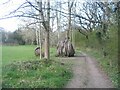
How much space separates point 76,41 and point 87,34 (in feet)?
4.30

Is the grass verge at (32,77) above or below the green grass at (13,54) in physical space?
below

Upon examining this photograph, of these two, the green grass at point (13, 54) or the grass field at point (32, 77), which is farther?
the green grass at point (13, 54)

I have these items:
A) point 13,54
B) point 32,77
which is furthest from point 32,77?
point 13,54

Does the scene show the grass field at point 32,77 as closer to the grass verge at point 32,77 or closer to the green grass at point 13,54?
the grass verge at point 32,77

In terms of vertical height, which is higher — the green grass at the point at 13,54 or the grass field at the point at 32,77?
the green grass at the point at 13,54

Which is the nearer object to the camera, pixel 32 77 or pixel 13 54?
pixel 32 77

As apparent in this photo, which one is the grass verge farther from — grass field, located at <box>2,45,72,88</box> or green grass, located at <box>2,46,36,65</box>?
green grass, located at <box>2,46,36,65</box>

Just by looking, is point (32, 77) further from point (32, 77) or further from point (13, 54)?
point (13, 54)

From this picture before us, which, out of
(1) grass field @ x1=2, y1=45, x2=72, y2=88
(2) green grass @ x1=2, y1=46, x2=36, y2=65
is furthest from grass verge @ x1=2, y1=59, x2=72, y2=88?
(2) green grass @ x1=2, y1=46, x2=36, y2=65

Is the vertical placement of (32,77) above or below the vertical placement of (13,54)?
below

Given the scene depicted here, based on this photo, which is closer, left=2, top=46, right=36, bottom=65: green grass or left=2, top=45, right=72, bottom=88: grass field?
left=2, top=45, right=72, bottom=88: grass field

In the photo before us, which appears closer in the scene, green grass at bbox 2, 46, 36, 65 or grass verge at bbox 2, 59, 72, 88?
grass verge at bbox 2, 59, 72, 88

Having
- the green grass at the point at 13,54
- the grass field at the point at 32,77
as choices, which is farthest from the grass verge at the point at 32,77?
the green grass at the point at 13,54

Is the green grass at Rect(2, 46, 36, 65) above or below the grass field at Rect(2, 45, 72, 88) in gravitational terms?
above
